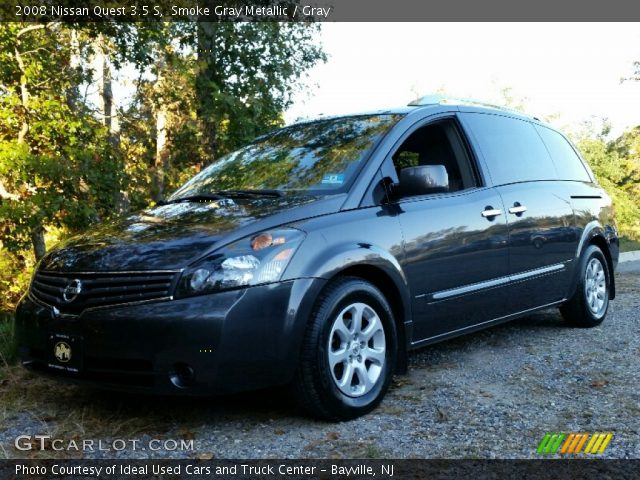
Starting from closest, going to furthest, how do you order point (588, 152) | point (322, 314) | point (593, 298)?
point (322, 314) < point (593, 298) < point (588, 152)

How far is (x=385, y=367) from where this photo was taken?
150 inches

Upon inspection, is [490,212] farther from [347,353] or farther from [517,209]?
[347,353]

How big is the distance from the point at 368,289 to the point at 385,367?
0.48 m

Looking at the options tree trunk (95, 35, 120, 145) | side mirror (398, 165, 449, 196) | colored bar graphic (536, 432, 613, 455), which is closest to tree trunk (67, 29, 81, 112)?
tree trunk (95, 35, 120, 145)

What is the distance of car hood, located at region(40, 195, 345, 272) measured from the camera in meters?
3.30

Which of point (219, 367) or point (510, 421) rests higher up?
point (219, 367)

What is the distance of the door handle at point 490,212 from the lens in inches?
183

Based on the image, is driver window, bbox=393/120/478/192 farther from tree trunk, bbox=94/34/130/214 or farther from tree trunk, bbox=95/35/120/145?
tree trunk, bbox=95/35/120/145

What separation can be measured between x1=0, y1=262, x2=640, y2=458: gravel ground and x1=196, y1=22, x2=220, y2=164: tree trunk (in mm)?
9246

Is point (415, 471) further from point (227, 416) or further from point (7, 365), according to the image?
point (7, 365)

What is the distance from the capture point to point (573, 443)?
3.21 metres

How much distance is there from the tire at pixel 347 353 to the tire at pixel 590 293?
9.16 feet

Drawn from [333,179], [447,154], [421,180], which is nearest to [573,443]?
[421,180]

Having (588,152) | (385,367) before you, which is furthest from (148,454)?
(588,152)
